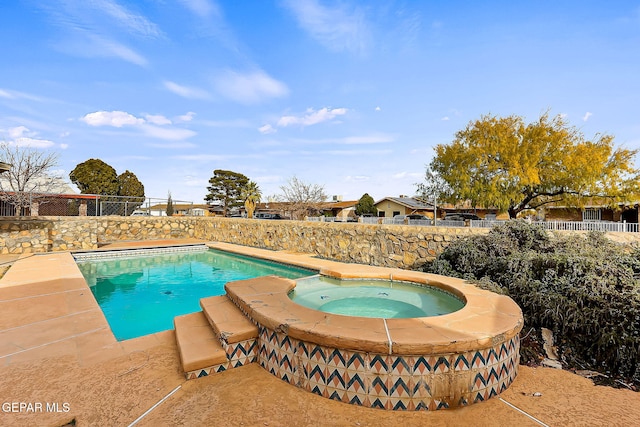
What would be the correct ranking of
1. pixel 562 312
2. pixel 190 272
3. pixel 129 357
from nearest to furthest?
pixel 129 357 → pixel 562 312 → pixel 190 272

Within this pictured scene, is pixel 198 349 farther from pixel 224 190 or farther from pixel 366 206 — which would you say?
A: pixel 224 190

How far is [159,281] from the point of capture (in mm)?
7676

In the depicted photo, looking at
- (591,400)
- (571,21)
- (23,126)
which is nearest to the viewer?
(591,400)

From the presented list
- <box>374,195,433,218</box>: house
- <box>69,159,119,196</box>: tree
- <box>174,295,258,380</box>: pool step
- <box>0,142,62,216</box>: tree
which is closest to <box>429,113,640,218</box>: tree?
<box>374,195,433,218</box>: house

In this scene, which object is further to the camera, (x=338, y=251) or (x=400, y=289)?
(x=338, y=251)

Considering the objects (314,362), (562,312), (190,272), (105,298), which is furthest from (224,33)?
(562,312)

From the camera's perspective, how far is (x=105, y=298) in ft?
20.2

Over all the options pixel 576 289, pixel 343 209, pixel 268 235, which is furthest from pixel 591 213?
pixel 576 289

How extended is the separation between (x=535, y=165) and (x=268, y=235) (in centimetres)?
1545

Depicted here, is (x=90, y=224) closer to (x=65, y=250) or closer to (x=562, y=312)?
(x=65, y=250)

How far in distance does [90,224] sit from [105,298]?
7403 mm

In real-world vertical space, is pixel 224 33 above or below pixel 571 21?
above

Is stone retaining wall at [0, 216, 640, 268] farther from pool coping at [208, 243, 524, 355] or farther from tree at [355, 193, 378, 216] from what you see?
tree at [355, 193, 378, 216]

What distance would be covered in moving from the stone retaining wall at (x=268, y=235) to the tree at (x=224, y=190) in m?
26.5
